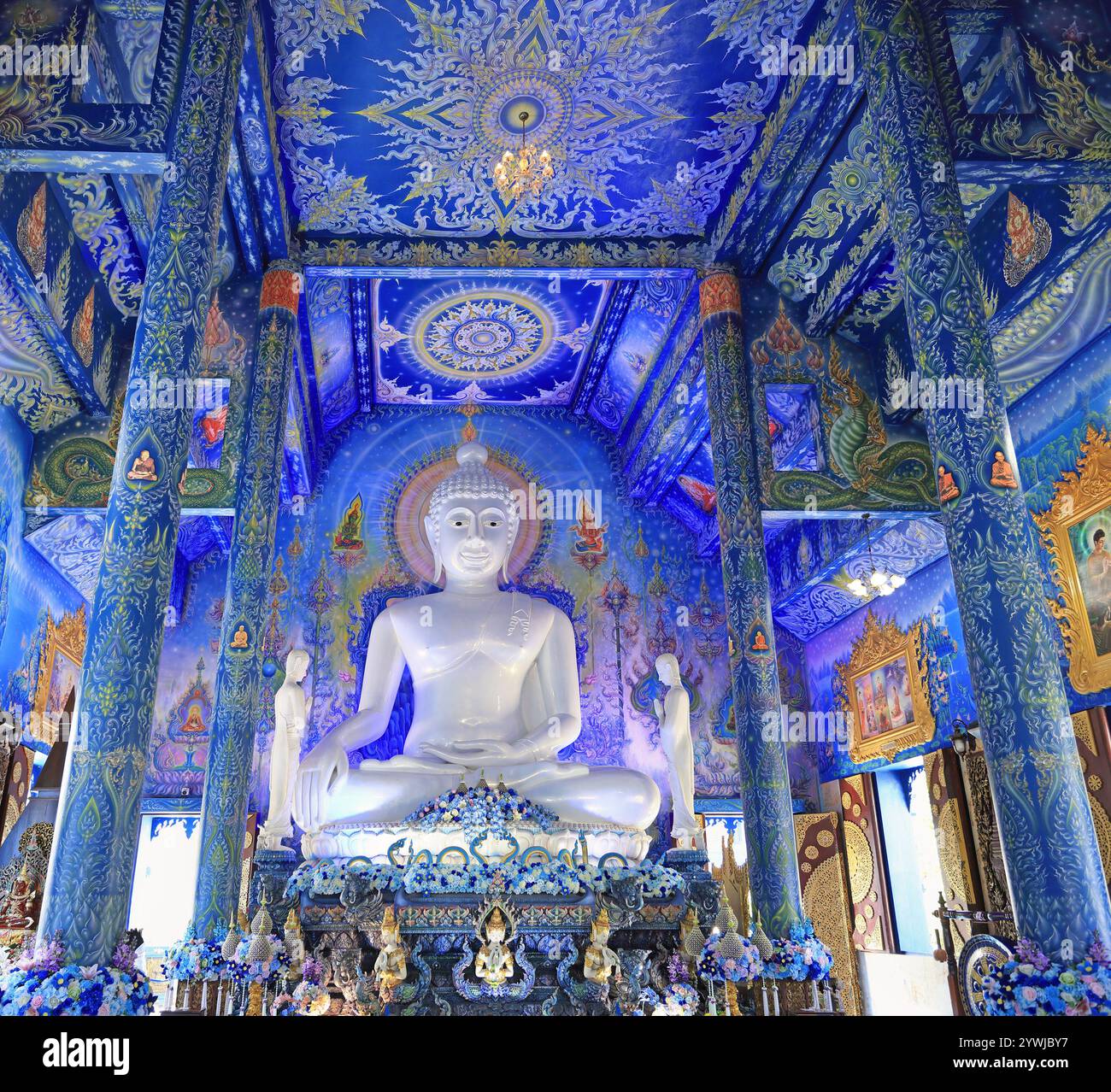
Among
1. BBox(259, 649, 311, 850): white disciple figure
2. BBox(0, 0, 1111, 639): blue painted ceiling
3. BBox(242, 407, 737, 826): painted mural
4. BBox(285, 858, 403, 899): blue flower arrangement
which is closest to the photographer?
BBox(285, 858, 403, 899): blue flower arrangement

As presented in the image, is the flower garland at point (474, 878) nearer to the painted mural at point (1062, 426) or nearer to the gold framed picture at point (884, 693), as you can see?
the painted mural at point (1062, 426)

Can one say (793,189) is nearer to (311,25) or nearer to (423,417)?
(311,25)

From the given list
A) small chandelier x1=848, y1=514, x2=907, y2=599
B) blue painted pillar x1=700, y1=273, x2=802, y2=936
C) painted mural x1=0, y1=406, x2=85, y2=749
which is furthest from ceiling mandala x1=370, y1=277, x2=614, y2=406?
painted mural x1=0, y1=406, x2=85, y2=749

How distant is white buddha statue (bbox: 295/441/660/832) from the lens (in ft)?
20.1

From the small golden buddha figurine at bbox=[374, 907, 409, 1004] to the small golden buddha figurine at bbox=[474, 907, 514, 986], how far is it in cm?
39

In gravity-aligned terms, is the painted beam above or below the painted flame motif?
above

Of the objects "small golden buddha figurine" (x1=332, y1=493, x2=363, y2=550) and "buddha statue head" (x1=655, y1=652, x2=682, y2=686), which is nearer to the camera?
"buddha statue head" (x1=655, y1=652, x2=682, y2=686)

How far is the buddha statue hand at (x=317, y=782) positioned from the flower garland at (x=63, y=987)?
8.56 ft

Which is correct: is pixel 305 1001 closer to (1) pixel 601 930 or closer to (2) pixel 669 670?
(1) pixel 601 930

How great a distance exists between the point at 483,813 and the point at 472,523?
8.74ft

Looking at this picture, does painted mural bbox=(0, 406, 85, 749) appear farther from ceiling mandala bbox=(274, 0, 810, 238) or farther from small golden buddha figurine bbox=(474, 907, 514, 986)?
small golden buddha figurine bbox=(474, 907, 514, 986)

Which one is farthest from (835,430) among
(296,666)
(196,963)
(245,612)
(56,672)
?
(56,672)

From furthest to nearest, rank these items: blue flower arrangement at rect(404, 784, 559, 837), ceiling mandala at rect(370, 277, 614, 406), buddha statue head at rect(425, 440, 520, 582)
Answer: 1. ceiling mandala at rect(370, 277, 614, 406)
2. buddha statue head at rect(425, 440, 520, 582)
3. blue flower arrangement at rect(404, 784, 559, 837)
